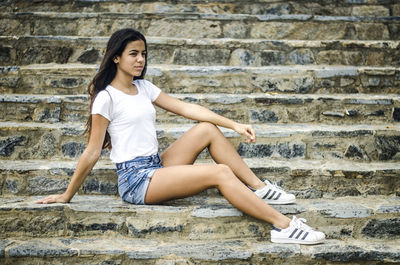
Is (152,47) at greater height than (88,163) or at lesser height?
greater

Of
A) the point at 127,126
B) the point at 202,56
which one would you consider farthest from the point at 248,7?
the point at 127,126

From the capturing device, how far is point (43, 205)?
231 cm

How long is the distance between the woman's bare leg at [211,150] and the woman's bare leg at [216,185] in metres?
0.22

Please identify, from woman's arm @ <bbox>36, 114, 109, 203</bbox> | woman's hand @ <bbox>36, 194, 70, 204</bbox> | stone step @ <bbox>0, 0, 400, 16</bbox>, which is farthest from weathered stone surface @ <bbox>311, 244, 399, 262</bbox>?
stone step @ <bbox>0, 0, 400, 16</bbox>

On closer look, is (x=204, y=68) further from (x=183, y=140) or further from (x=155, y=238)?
(x=155, y=238)

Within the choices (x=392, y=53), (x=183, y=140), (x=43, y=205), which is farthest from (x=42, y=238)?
(x=392, y=53)

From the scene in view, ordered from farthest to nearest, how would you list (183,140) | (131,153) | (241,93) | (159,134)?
1. (241,93)
2. (159,134)
3. (183,140)
4. (131,153)

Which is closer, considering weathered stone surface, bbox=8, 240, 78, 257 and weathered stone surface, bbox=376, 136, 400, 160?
weathered stone surface, bbox=8, 240, 78, 257

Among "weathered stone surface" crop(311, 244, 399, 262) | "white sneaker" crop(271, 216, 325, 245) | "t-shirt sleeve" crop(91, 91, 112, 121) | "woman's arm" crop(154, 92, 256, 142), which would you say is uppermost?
"t-shirt sleeve" crop(91, 91, 112, 121)

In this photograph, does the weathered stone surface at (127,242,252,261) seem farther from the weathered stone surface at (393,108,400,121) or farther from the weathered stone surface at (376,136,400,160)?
the weathered stone surface at (393,108,400,121)

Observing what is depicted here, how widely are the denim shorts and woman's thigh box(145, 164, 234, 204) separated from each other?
4 cm

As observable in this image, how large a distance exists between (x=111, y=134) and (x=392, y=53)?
112 inches

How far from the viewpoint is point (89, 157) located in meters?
2.21

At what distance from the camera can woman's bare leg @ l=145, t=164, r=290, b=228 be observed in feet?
7.35
